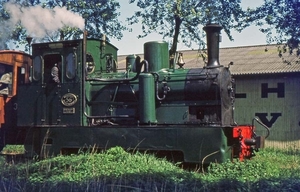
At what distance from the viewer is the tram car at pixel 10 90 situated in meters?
12.1

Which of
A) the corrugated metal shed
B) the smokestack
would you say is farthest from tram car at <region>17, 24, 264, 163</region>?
the corrugated metal shed

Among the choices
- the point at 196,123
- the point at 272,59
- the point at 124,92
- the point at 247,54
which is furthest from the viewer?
the point at 247,54

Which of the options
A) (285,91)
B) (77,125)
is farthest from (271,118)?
(77,125)

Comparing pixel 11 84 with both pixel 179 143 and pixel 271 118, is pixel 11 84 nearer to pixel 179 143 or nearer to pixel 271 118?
pixel 179 143

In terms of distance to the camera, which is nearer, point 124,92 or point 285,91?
point 124,92

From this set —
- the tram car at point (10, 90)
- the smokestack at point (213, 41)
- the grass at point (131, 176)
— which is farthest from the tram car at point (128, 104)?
the tram car at point (10, 90)

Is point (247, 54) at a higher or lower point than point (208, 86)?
higher

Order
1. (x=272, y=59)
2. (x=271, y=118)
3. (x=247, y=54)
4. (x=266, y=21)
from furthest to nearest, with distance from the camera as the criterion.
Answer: (x=247, y=54)
(x=272, y=59)
(x=271, y=118)
(x=266, y=21)

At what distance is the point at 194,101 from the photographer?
1018 cm

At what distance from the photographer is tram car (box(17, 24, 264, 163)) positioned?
966 centimetres

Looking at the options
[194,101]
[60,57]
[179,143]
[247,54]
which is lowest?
[179,143]

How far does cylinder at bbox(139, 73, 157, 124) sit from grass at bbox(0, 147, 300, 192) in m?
0.95

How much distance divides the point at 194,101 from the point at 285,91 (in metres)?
9.98

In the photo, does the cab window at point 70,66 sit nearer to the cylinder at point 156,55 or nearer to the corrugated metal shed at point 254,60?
the cylinder at point 156,55
